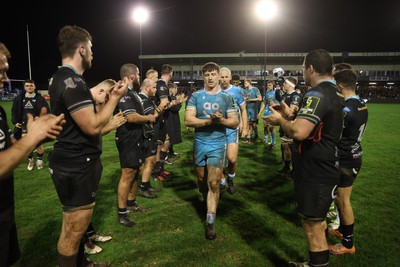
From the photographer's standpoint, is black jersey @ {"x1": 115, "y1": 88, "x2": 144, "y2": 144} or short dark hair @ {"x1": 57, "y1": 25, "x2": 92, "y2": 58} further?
black jersey @ {"x1": 115, "y1": 88, "x2": 144, "y2": 144}

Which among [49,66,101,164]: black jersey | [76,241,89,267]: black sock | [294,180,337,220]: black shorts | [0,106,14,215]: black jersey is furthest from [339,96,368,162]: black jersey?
[0,106,14,215]: black jersey

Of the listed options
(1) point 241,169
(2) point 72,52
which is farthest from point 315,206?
(1) point 241,169

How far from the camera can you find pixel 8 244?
2.12 meters

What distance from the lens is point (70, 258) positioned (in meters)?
2.98

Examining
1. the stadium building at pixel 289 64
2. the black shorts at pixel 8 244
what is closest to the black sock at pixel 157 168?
the black shorts at pixel 8 244

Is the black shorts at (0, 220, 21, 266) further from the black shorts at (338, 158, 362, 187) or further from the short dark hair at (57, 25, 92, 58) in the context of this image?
the black shorts at (338, 158, 362, 187)

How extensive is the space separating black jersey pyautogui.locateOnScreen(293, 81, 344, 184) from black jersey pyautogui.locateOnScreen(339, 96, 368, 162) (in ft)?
3.51

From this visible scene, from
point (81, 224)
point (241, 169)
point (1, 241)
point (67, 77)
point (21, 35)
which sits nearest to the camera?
point (1, 241)

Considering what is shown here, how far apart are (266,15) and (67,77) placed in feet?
76.7

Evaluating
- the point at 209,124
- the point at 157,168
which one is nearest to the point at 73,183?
the point at 209,124

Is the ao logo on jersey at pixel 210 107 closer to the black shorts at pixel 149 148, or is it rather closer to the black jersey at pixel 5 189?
the black shorts at pixel 149 148

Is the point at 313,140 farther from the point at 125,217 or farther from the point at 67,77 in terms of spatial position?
the point at 125,217

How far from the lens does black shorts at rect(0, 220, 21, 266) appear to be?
205cm

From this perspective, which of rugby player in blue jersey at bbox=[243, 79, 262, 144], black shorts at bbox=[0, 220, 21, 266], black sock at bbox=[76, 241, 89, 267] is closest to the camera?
black shorts at bbox=[0, 220, 21, 266]
